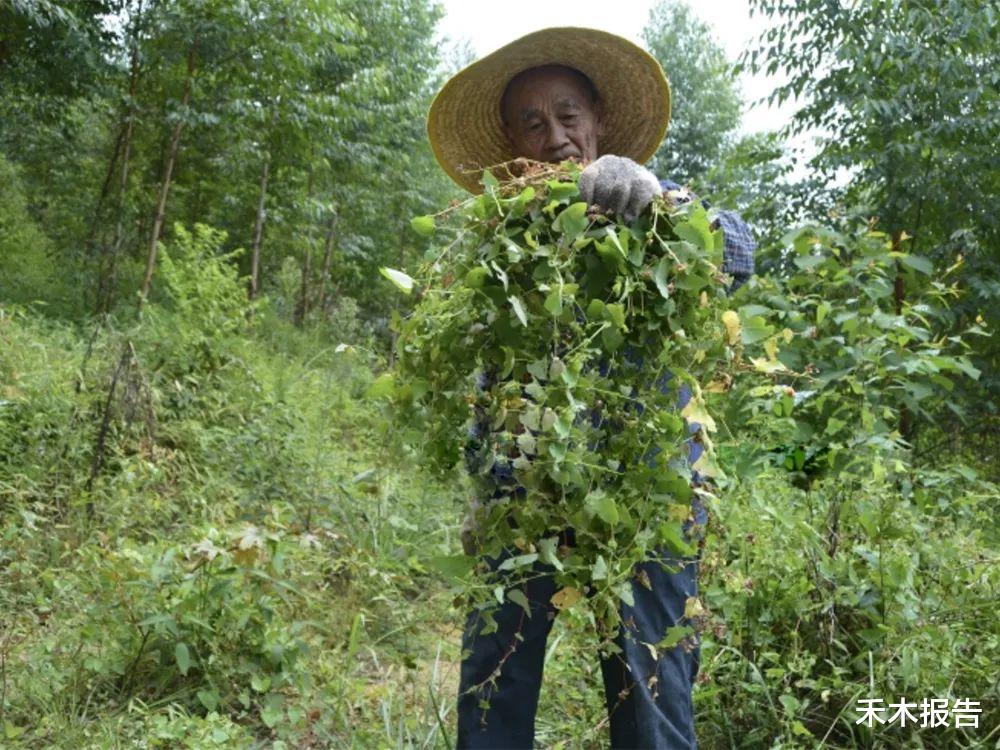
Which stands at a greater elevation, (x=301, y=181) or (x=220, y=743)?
(x=301, y=181)

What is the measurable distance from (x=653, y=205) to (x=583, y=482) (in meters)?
0.45

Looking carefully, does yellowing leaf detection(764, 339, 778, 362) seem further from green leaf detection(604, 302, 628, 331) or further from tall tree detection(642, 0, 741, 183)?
tall tree detection(642, 0, 741, 183)

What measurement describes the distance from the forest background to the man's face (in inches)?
15.3

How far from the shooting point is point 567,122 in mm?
2240

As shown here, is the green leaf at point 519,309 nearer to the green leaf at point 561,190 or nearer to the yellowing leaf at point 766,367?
the green leaf at point 561,190

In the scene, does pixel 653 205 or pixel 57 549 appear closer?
pixel 653 205

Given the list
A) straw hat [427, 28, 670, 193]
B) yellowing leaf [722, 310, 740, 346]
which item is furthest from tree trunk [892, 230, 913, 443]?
yellowing leaf [722, 310, 740, 346]

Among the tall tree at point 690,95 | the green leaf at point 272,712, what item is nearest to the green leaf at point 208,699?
the green leaf at point 272,712

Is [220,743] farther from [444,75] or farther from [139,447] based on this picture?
[444,75]

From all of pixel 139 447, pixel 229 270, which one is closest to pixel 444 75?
pixel 229 270

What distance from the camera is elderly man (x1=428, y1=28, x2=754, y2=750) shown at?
176cm

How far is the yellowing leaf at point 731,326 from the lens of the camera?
62.0 inches

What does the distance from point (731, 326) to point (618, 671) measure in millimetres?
707

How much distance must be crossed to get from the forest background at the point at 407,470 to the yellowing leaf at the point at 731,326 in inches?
2.0
